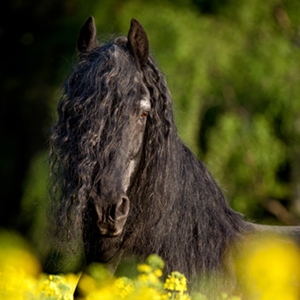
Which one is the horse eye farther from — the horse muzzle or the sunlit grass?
the sunlit grass

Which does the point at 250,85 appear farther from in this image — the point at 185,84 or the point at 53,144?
the point at 53,144

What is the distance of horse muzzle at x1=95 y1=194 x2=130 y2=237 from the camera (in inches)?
113

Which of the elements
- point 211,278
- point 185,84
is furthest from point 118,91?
point 185,84

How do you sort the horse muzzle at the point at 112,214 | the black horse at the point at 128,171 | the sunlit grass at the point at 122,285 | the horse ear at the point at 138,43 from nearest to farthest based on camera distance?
the sunlit grass at the point at 122,285 < the horse muzzle at the point at 112,214 < the black horse at the point at 128,171 < the horse ear at the point at 138,43

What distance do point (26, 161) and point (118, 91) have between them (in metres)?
6.91

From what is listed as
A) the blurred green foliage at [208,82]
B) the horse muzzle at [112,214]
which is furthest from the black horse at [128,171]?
the blurred green foliage at [208,82]

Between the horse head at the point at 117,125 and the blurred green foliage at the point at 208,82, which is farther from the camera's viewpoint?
the blurred green foliage at the point at 208,82

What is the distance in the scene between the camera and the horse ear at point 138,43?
341 cm

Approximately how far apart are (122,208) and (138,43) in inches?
34.9

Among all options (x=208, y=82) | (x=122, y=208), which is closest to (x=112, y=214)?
(x=122, y=208)

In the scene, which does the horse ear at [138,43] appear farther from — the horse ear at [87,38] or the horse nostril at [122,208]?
the horse nostril at [122,208]

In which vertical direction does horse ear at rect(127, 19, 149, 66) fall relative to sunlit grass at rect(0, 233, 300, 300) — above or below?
above

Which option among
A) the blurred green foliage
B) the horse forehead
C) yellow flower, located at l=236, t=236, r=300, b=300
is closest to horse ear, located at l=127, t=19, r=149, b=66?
the horse forehead

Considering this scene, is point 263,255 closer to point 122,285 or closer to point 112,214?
point 112,214
